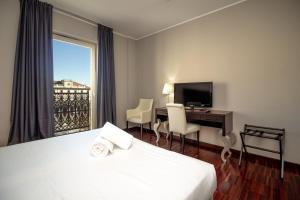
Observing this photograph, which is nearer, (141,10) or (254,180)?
(254,180)

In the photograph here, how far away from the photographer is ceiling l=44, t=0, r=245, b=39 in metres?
2.64

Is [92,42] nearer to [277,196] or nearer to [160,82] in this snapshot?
[160,82]

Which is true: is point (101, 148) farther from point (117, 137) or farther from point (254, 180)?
point (254, 180)

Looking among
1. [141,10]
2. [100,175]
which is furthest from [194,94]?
[100,175]

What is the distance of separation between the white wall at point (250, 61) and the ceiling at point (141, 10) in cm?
24

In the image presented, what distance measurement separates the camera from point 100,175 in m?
1.01

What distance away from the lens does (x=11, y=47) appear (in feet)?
8.07

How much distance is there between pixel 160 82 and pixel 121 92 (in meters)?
1.08

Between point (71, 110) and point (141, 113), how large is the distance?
155cm

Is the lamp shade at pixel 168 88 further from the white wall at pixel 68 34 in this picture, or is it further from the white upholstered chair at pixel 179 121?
the white wall at pixel 68 34

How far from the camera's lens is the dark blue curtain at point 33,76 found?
8.08 feet

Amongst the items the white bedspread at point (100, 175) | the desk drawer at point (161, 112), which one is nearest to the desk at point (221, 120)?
the desk drawer at point (161, 112)

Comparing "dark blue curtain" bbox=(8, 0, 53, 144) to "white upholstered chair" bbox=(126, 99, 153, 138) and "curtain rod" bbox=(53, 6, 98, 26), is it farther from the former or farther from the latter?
"white upholstered chair" bbox=(126, 99, 153, 138)

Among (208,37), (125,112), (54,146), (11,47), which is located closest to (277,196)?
(54,146)
